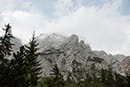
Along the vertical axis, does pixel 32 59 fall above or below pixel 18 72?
above

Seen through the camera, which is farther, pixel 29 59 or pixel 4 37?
pixel 29 59

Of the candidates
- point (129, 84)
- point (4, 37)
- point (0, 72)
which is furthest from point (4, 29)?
point (129, 84)

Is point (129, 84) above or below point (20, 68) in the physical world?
below

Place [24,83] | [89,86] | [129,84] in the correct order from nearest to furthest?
[24,83], [89,86], [129,84]

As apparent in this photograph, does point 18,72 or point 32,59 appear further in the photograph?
point 32,59

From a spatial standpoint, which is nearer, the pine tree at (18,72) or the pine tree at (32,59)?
the pine tree at (18,72)

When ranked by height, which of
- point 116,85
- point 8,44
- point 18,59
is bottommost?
point 116,85

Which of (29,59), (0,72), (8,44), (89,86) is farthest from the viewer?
(89,86)

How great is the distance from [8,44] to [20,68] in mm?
4626

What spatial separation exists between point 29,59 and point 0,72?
13.4 m

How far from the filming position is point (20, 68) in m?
28.6

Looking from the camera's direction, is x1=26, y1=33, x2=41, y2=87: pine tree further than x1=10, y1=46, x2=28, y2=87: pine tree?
Yes

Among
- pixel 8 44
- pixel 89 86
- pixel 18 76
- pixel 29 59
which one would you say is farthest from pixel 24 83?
pixel 89 86

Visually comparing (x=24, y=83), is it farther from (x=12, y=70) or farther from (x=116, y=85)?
(x=116, y=85)
